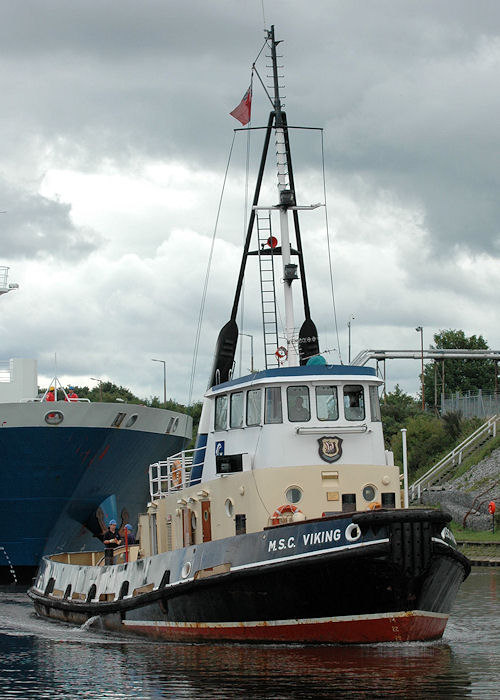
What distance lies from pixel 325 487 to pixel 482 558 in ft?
61.7

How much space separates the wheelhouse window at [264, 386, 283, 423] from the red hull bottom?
374 cm

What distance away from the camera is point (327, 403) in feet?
65.3

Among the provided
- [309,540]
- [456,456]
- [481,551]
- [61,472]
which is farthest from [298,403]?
[456,456]

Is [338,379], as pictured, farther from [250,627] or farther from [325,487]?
[250,627]

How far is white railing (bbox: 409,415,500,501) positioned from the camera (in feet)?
175

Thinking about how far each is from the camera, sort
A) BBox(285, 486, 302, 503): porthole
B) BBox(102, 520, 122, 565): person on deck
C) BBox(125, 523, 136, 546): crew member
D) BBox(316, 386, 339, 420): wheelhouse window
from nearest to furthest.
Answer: BBox(285, 486, 302, 503): porthole → BBox(316, 386, 339, 420): wheelhouse window → BBox(102, 520, 122, 565): person on deck → BBox(125, 523, 136, 546): crew member

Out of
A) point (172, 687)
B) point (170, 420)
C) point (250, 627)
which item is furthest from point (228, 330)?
point (170, 420)

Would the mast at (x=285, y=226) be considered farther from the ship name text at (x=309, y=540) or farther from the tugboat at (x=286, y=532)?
the ship name text at (x=309, y=540)

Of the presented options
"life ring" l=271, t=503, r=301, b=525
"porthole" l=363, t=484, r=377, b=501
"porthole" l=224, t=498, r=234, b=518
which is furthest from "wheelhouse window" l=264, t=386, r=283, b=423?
"porthole" l=363, t=484, r=377, b=501

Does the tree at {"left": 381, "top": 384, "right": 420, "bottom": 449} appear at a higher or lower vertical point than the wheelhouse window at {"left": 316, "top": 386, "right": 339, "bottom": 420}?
higher

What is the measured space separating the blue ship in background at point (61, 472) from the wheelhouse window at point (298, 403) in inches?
502

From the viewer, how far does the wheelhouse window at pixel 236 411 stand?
20420mm

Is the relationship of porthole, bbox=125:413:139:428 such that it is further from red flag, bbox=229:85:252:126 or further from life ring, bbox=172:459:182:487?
red flag, bbox=229:85:252:126

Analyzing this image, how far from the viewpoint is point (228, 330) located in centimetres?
2456
